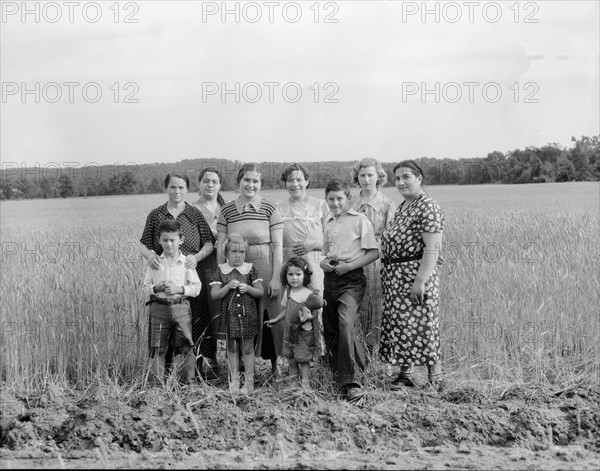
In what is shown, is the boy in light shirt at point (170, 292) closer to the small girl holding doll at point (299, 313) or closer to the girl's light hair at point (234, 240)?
the girl's light hair at point (234, 240)

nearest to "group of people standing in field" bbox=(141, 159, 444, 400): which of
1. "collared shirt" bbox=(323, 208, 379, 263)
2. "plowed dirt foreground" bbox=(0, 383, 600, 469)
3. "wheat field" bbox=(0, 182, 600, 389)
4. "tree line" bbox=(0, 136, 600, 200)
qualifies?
"collared shirt" bbox=(323, 208, 379, 263)

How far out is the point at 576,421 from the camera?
15.4ft

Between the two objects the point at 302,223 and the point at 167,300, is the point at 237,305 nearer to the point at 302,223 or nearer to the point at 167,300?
the point at 167,300

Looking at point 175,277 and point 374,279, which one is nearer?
point 175,277

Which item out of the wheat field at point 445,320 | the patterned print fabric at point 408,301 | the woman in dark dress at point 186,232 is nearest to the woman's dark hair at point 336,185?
the patterned print fabric at point 408,301

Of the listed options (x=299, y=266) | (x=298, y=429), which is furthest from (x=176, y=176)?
(x=298, y=429)

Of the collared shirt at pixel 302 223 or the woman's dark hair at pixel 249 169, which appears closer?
the woman's dark hair at pixel 249 169

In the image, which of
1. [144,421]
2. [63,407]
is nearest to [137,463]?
[144,421]

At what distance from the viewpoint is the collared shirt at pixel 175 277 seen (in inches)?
194

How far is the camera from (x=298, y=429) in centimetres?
445

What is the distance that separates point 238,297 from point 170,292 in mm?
472

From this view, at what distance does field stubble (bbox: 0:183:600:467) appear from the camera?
14.5ft

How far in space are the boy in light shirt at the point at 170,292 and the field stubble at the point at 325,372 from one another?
0.38 metres

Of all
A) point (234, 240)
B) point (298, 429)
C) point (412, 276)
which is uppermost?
point (234, 240)
